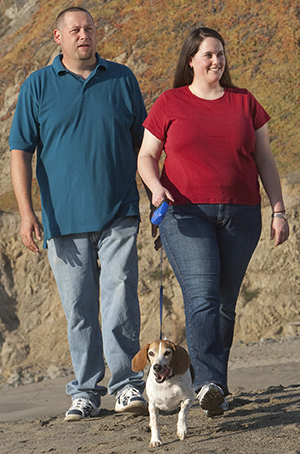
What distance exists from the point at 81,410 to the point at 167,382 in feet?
3.76

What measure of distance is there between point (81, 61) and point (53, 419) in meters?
2.74

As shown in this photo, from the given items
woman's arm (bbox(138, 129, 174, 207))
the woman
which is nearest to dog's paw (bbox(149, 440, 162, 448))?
the woman

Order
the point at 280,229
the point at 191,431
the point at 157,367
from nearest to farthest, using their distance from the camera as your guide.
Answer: the point at 157,367
the point at 191,431
the point at 280,229

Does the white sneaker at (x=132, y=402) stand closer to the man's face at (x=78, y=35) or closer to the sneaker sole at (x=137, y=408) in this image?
the sneaker sole at (x=137, y=408)

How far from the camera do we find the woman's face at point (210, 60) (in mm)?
3977

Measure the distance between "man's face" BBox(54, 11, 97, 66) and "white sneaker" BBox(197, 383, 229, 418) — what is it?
2.55 m

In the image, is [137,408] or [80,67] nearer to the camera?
[137,408]

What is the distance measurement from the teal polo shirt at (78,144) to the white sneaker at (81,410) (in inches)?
48.7

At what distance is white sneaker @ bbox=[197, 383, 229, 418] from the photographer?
3529 mm

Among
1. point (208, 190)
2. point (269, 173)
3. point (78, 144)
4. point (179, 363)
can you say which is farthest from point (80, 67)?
point (179, 363)

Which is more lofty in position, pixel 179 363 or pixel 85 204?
pixel 85 204

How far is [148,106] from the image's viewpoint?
1526cm

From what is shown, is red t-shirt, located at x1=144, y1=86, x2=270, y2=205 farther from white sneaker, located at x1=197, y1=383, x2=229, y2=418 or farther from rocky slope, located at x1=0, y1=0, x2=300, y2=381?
rocky slope, located at x1=0, y1=0, x2=300, y2=381

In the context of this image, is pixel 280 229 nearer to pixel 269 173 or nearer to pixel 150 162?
pixel 269 173
